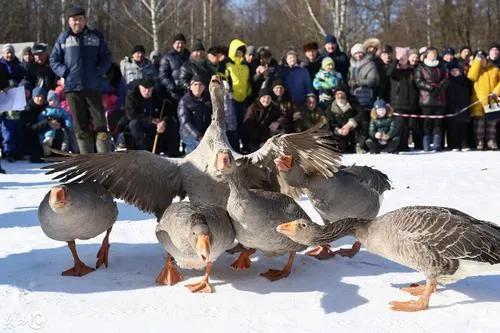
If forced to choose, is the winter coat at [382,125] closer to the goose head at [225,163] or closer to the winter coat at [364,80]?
the winter coat at [364,80]

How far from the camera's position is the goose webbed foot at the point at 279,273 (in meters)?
4.18

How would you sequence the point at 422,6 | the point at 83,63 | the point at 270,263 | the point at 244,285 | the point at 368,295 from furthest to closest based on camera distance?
the point at 422,6, the point at 83,63, the point at 270,263, the point at 244,285, the point at 368,295

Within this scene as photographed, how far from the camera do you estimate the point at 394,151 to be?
39.1 feet

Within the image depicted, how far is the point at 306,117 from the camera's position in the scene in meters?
11.7

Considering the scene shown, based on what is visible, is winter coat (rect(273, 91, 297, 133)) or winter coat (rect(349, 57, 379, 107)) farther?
winter coat (rect(349, 57, 379, 107))

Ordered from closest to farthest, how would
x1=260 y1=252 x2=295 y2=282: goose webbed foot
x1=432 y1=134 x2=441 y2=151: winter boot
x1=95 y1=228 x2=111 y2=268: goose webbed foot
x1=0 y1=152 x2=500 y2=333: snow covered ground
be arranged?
x1=0 y1=152 x2=500 y2=333: snow covered ground, x1=260 y1=252 x2=295 y2=282: goose webbed foot, x1=95 y1=228 x2=111 y2=268: goose webbed foot, x1=432 y1=134 x2=441 y2=151: winter boot

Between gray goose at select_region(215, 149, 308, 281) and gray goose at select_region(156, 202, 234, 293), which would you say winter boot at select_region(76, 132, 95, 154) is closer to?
gray goose at select_region(156, 202, 234, 293)

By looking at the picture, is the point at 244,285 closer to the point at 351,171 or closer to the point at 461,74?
the point at 351,171

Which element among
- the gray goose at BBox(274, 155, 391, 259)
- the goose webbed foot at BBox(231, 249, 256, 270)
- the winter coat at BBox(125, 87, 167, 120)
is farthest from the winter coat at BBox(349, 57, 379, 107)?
Result: the goose webbed foot at BBox(231, 249, 256, 270)

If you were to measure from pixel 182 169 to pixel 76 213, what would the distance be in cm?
96

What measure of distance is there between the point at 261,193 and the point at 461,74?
988cm

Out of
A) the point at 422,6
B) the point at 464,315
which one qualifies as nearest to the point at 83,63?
the point at 464,315

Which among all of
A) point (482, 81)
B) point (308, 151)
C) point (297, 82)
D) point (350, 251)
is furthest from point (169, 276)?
point (482, 81)

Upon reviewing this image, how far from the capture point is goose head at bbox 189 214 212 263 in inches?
142
